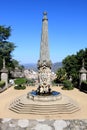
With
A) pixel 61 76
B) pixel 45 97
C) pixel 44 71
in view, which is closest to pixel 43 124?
pixel 45 97

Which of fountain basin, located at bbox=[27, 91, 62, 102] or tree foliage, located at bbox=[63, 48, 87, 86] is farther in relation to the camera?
tree foliage, located at bbox=[63, 48, 87, 86]

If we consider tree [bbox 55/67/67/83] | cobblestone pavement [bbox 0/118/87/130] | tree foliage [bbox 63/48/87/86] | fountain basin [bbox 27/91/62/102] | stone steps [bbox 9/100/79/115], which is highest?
tree foliage [bbox 63/48/87/86]

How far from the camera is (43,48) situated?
21828 mm

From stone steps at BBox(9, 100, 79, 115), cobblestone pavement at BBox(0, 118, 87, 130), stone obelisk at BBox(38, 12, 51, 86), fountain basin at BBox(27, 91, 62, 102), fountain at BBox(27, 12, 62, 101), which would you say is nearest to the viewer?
cobblestone pavement at BBox(0, 118, 87, 130)

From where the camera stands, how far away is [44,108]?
17359mm

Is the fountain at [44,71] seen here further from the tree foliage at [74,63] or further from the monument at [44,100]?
the tree foliage at [74,63]

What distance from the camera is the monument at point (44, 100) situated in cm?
1723

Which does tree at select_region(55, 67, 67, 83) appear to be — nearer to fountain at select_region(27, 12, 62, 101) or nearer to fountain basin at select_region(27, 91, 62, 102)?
Result: fountain at select_region(27, 12, 62, 101)

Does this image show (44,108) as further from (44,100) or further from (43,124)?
(43,124)

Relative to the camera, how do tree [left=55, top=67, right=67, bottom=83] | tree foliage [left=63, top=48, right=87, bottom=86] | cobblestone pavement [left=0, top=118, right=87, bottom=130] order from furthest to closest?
tree foliage [left=63, top=48, right=87, bottom=86] → tree [left=55, top=67, right=67, bottom=83] → cobblestone pavement [left=0, top=118, right=87, bottom=130]

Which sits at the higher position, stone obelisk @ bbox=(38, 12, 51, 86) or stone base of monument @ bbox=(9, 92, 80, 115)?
stone obelisk @ bbox=(38, 12, 51, 86)

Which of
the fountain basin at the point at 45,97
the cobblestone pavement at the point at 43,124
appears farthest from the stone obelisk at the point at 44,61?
the cobblestone pavement at the point at 43,124

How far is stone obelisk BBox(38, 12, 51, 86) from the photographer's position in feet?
69.7

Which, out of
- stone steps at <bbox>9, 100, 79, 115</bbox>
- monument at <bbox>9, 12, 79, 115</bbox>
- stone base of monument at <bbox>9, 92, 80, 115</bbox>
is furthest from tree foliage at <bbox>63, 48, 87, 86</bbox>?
stone steps at <bbox>9, 100, 79, 115</bbox>
